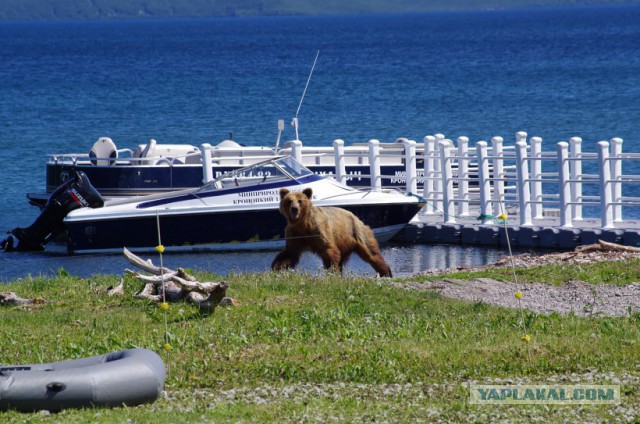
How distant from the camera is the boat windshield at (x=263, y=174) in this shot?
2230 centimetres

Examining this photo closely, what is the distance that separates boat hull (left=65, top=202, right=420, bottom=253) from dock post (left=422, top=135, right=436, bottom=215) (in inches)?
45.9

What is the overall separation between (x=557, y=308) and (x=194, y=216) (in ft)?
36.5

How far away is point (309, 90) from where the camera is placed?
3145 inches

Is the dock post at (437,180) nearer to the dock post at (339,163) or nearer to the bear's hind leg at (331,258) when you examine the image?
the dock post at (339,163)

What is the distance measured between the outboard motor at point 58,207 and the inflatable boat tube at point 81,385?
14.1 meters

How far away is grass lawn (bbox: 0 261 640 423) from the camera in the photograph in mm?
8469

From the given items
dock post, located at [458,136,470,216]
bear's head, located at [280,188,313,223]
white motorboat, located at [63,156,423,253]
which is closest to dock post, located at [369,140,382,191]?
white motorboat, located at [63,156,423,253]

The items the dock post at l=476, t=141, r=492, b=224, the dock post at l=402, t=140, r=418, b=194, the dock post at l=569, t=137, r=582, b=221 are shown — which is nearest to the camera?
the dock post at l=569, t=137, r=582, b=221

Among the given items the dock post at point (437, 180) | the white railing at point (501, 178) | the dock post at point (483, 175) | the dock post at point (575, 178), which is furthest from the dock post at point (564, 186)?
the dock post at point (437, 180)

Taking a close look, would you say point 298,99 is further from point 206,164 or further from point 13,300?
point 13,300

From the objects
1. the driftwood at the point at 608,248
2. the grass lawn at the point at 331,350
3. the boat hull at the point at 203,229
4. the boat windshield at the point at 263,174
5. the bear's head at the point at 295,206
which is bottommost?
the grass lawn at the point at 331,350

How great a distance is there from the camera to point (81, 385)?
846cm

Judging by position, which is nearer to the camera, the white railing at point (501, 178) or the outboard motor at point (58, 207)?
the white railing at point (501, 178)

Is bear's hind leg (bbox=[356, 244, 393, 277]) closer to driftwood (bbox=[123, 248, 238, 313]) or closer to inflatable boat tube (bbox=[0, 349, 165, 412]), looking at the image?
driftwood (bbox=[123, 248, 238, 313])
